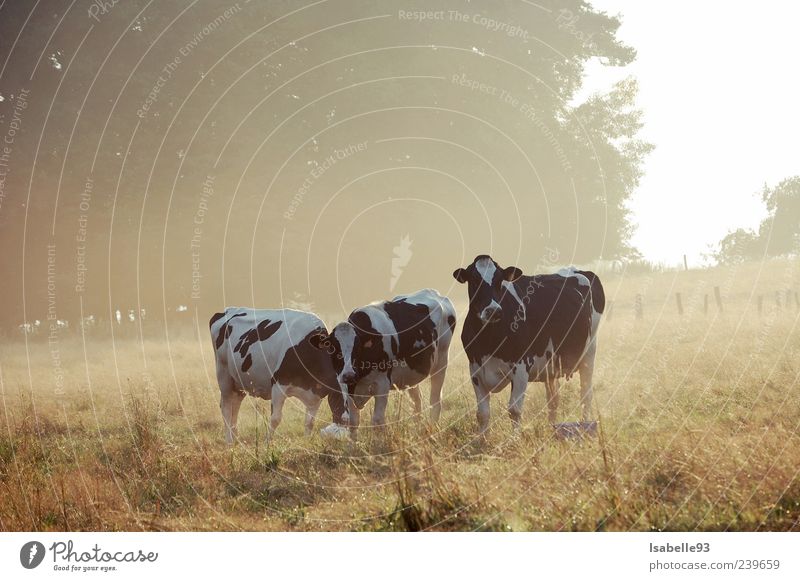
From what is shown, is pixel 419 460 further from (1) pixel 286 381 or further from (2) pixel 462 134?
(2) pixel 462 134

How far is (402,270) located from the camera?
30625 mm

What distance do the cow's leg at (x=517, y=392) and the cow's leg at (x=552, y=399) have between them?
3.45 feet

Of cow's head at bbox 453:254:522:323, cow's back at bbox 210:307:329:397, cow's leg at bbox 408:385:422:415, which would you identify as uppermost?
cow's head at bbox 453:254:522:323

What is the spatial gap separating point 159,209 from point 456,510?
24371mm

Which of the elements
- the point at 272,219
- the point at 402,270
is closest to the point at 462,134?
the point at 402,270

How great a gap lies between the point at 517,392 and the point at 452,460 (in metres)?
1.76

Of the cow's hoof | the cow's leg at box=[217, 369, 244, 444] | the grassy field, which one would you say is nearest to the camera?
the grassy field

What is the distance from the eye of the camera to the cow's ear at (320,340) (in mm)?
11312

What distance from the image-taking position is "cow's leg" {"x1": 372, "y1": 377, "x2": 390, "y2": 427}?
11.3 metres

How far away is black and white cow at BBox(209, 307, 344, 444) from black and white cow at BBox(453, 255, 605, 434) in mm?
2225

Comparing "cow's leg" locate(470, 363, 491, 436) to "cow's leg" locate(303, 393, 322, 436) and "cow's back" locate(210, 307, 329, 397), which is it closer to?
"cow's back" locate(210, 307, 329, 397)

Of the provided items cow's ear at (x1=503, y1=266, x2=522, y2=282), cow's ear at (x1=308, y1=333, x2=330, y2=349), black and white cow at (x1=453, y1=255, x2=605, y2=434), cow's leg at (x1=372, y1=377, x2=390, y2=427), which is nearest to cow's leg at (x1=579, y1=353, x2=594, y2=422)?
black and white cow at (x1=453, y1=255, x2=605, y2=434)

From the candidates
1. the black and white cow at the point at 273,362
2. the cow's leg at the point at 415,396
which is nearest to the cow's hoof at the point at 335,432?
the black and white cow at the point at 273,362

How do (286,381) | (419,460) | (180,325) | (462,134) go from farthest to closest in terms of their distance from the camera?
(180,325) → (462,134) → (286,381) → (419,460)
